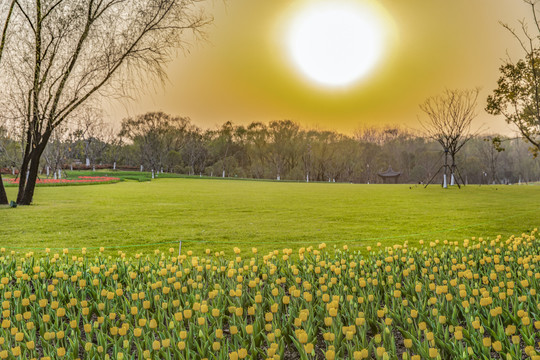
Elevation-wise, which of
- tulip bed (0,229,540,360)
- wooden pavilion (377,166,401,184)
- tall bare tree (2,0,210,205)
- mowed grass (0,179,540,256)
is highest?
tall bare tree (2,0,210,205)

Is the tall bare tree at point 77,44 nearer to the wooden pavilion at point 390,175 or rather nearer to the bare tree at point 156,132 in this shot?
the bare tree at point 156,132

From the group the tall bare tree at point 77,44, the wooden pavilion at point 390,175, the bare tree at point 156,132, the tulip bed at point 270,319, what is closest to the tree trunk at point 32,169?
the tall bare tree at point 77,44

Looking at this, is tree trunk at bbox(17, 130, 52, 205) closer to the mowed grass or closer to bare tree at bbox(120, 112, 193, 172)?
the mowed grass

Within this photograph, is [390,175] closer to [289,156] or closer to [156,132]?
[289,156]

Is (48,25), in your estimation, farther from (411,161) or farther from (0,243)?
(411,161)

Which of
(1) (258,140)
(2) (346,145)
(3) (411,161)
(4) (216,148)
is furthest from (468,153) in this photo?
(4) (216,148)

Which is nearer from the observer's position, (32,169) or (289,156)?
(32,169)

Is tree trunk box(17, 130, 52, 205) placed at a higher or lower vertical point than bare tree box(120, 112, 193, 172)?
lower

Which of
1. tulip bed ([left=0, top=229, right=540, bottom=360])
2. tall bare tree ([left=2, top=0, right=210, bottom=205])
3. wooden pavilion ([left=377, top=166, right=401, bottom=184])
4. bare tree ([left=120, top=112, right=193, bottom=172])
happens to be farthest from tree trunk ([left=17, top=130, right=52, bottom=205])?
wooden pavilion ([left=377, top=166, right=401, bottom=184])

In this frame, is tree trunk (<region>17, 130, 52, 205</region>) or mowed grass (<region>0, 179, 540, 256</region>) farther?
tree trunk (<region>17, 130, 52, 205</region>)

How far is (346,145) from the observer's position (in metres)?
77.1

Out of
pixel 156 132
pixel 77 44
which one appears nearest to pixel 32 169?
pixel 77 44

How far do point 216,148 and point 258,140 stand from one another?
8.85 metres

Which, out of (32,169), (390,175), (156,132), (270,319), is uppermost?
(156,132)
